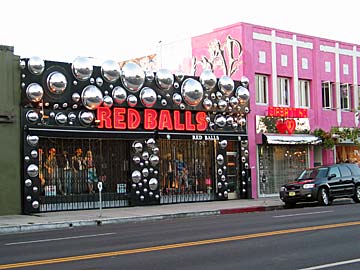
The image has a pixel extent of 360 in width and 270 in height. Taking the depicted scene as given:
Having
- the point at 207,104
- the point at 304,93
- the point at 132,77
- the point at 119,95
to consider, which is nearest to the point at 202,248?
the point at 119,95

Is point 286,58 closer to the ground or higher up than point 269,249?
higher up

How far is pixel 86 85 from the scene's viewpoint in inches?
936

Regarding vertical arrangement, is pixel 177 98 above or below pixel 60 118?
above

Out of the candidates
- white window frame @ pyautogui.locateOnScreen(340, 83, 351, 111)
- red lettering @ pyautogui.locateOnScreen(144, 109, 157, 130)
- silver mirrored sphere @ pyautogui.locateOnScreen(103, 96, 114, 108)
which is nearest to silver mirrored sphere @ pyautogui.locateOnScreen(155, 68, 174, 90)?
red lettering @ pyautogui.locateOnScreen(144, 109, 157, 130)

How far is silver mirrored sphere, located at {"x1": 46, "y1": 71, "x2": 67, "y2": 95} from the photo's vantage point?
74.8 feet

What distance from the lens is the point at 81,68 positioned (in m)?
23.5

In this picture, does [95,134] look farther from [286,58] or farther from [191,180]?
[286,58]

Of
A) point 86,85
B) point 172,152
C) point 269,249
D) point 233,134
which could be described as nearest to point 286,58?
point 233,134

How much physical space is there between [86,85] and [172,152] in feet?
17.7

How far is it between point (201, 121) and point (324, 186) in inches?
251

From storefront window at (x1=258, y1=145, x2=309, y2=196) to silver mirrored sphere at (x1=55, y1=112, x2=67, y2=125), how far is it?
1110cm

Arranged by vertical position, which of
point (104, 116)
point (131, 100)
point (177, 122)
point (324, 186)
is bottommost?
point (324, 186)

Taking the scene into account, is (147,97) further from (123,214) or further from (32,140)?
(123,214)

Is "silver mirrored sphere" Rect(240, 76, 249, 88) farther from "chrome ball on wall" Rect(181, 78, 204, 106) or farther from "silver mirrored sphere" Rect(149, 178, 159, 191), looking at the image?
"silver mirrored sphere" Rect(149, 178, 159, 191)
